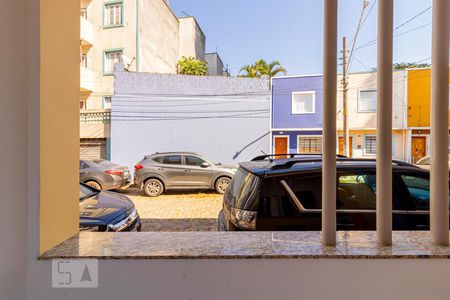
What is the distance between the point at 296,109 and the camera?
1460 cm

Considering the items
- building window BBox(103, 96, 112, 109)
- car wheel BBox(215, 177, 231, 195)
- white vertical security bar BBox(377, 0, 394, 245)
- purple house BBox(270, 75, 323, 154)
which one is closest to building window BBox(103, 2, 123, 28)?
building window BBox(103, 96, 112, 109)

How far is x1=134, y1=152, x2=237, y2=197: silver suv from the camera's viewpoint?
896cm

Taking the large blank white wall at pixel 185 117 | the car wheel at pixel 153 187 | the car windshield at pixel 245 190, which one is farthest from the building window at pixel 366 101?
the car windshield at pixel 245 190

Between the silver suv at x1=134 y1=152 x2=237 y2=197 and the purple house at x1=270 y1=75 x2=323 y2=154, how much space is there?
598 cm

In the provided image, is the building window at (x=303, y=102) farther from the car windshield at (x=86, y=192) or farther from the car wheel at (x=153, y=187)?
the car windshield at (x=86, y=192)

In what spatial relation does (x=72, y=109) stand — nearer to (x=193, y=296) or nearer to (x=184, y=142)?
(x=193, y=296)

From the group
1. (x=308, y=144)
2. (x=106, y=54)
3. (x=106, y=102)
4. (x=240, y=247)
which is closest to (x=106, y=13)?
(x=106, y=54)

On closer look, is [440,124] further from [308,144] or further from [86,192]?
[308,144]

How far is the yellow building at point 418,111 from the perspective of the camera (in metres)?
14.5

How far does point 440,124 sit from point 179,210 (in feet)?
20.6

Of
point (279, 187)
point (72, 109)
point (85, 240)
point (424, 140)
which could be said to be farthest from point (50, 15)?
point (424, 140)

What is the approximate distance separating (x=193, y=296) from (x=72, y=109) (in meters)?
1.21

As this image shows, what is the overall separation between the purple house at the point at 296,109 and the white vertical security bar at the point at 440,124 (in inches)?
503

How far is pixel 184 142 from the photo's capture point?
43.5 ft
